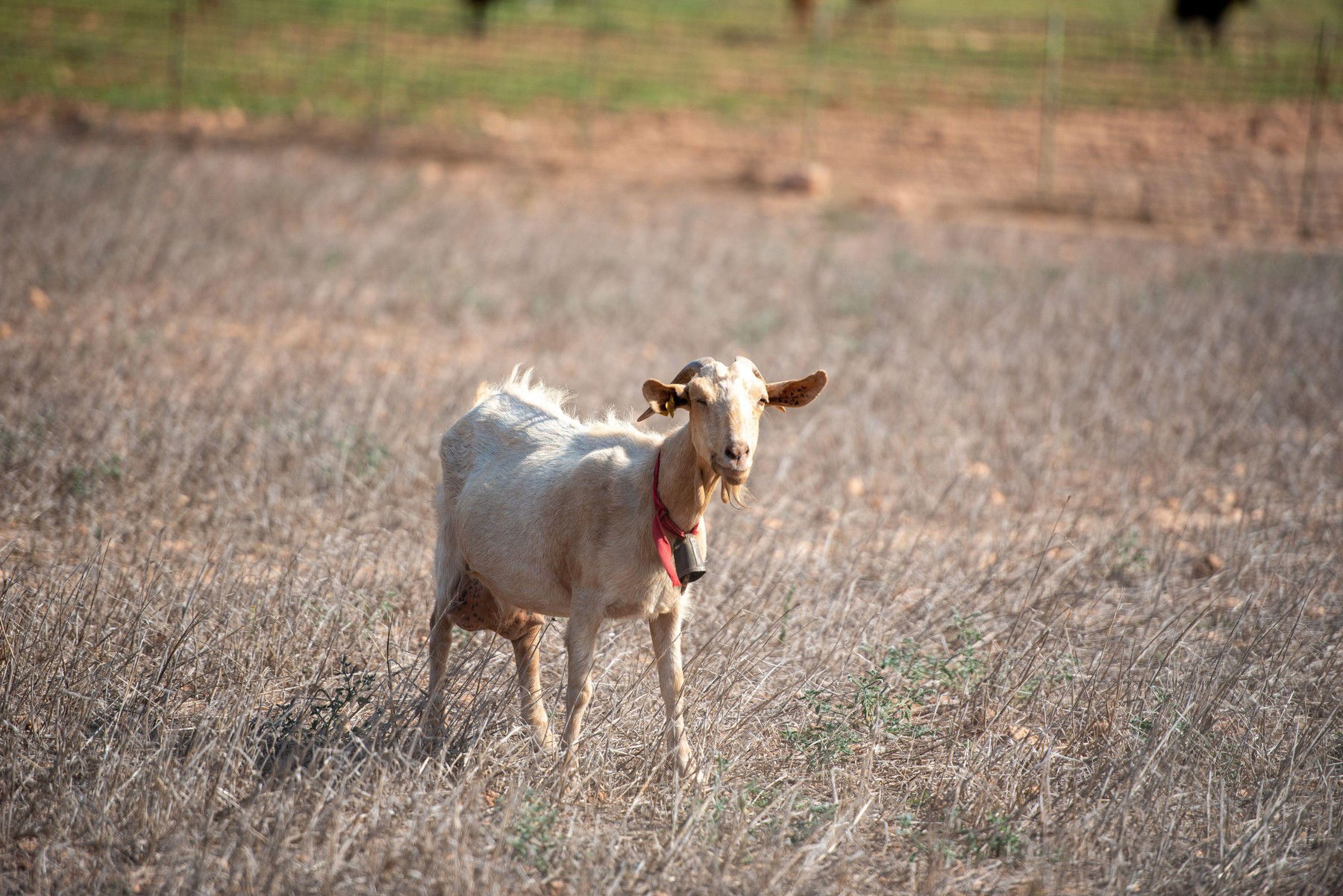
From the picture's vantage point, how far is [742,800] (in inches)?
135

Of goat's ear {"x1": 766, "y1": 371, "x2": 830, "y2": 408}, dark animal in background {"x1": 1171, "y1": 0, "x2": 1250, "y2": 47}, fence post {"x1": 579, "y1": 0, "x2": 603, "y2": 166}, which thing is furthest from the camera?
dark animal in background {"x1": 1171, "y1": 0, "x2": 1250, "y2": 47}

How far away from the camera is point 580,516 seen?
140 inches

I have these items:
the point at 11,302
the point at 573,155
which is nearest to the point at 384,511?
the point at 11,302

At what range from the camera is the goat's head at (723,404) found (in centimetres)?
310

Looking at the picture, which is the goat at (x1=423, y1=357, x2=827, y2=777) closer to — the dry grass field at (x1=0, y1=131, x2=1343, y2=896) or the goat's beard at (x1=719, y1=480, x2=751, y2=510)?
the goat's beard at (x1=719, y1=480, x2=751, y2=510)

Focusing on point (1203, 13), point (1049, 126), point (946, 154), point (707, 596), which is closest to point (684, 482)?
point (707, 596)

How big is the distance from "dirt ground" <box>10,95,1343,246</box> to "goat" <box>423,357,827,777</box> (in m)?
12.9

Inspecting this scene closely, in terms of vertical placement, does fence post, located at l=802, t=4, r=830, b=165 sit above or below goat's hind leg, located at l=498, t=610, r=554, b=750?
above

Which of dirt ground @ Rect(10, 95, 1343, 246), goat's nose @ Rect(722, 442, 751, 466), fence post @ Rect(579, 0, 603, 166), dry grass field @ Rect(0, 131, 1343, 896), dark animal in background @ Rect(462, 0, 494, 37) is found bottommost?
dry grass field @ Rect(0, 131, 1343, 896)

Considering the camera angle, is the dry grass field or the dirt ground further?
the dirt ground

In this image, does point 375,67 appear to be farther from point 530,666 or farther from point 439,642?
point 530,666

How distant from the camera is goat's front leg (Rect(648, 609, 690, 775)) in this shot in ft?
11.7

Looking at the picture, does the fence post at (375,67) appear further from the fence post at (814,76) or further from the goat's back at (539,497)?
the goat's back at (539,497)

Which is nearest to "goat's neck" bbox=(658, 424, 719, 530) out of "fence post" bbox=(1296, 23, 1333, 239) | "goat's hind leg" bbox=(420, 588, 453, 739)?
"goat's hind leg" bbox=(420, 588, 453, 739)
